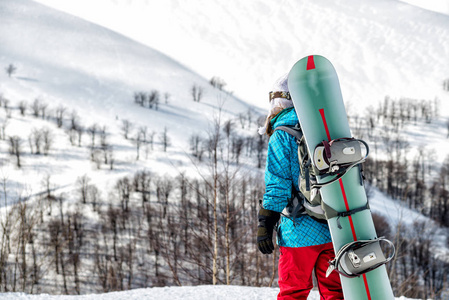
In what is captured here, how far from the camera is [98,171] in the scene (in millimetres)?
75375

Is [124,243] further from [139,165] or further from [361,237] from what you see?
[361,237]

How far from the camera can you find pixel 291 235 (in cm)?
239

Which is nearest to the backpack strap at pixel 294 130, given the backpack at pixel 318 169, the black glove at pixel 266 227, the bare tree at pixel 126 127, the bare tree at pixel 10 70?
the backpack at pixel 318 169

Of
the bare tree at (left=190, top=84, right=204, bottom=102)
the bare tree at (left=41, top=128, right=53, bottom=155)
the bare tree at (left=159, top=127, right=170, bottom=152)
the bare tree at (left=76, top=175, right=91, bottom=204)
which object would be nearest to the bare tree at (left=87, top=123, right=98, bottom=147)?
the bare tree at (left=41, top=128, right=53, bottom=155)

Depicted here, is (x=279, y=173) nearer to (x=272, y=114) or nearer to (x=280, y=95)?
(x=272, y=114)

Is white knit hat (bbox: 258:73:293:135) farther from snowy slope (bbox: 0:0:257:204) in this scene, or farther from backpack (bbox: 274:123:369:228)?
snowy slope (bbox: 0:0:257:204)

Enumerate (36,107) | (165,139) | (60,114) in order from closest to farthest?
(165,139) < (36,107) < (60,114)

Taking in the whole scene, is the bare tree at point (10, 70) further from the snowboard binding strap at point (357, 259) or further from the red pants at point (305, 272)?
the snowboard binding strap at point (357, 259)

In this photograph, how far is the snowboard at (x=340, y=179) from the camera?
7.35ft

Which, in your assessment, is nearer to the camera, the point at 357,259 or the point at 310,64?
the point at 357,259

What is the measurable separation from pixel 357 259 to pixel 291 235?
43 centimetres

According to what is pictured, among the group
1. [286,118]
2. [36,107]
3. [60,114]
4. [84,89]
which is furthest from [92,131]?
[286,118]

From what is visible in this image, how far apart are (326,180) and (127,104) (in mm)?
120365

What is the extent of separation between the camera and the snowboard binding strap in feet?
7.18
